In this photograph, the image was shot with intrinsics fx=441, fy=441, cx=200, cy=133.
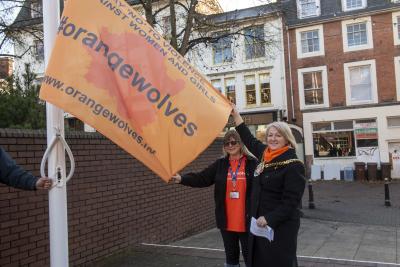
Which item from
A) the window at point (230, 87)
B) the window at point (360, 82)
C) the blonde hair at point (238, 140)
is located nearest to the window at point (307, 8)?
the window at point (360, 82)

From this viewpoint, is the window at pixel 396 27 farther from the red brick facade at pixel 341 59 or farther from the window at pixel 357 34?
the window at pixel 357 34

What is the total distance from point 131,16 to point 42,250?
335 cm

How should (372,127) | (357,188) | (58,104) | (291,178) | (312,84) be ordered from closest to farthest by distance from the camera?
(58,104) < (291,178) < (357,188) < (372,127) < (312,84)

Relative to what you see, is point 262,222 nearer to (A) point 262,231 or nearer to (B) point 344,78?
(A) point 262,231

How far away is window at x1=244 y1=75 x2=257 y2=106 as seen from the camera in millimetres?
28312

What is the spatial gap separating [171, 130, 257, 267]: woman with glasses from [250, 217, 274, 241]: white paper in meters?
0.36

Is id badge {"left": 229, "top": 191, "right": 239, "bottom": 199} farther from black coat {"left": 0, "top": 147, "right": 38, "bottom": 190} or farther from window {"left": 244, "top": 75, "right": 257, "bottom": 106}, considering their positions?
window {"left": 244, "top": 75, "right": 257, "bottom": 106}

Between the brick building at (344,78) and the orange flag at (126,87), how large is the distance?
2356 cm

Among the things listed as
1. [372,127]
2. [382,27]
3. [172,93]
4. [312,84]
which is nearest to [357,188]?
[372,127]

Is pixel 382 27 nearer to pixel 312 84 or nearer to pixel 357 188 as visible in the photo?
pixel 312 84

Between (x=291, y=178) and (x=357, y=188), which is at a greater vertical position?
(x=291, y=178)

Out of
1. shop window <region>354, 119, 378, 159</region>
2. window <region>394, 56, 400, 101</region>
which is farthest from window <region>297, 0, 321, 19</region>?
shop window <region>354, 119, 378, 159</region>

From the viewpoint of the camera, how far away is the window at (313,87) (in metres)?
26.9

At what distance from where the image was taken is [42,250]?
5246mm
